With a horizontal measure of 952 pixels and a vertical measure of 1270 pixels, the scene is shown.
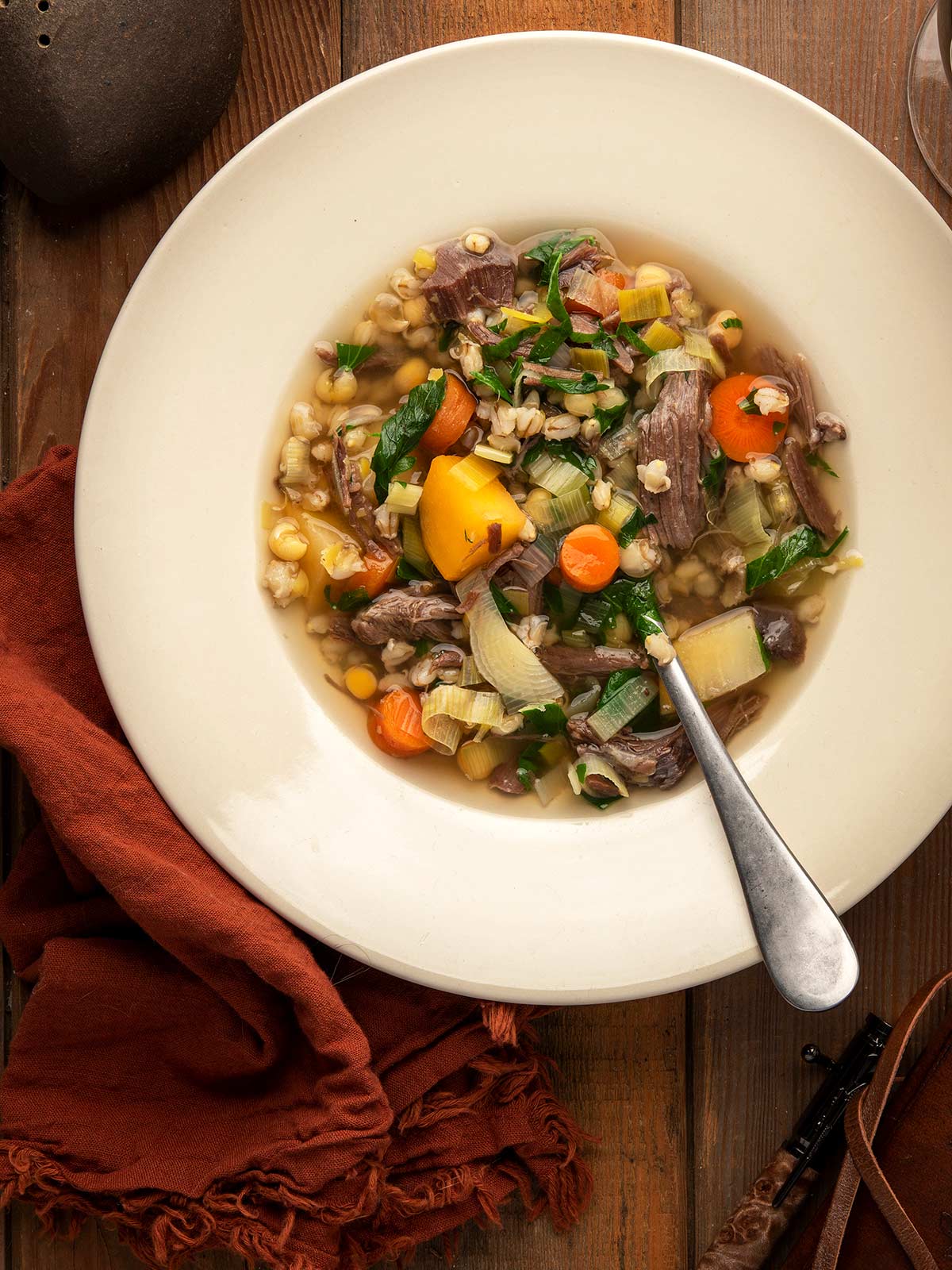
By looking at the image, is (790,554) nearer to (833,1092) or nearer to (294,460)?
(294,460)

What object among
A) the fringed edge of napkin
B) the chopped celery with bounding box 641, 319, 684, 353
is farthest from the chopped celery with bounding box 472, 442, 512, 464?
the fringed edge of napkin

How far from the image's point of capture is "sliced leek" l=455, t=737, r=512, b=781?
2676mm

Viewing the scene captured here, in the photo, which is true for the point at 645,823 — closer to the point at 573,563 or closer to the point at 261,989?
the point at 573,563

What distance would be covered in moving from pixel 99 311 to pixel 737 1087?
8.95 ft

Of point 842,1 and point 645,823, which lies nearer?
point 645,823

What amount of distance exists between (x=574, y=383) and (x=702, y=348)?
1.10 feet

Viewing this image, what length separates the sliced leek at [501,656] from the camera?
2.60 m

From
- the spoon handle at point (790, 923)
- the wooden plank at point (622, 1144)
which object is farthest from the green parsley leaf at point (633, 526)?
the wooden plank at point (622, 1144)

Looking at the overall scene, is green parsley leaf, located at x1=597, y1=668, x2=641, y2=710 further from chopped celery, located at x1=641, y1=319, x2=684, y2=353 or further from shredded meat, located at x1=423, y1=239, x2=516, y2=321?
shredded meat, located at x1=423, y1=239, x2=516, y2=321

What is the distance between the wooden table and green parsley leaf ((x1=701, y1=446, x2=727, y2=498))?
938 millimetres

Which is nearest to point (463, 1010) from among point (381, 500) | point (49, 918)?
point (49, 918)

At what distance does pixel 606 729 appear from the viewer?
2.61 meters

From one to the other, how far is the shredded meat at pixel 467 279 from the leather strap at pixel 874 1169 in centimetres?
203

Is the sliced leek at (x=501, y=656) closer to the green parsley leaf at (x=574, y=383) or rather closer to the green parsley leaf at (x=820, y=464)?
the green parsley leaf at (x=574, y=383)
